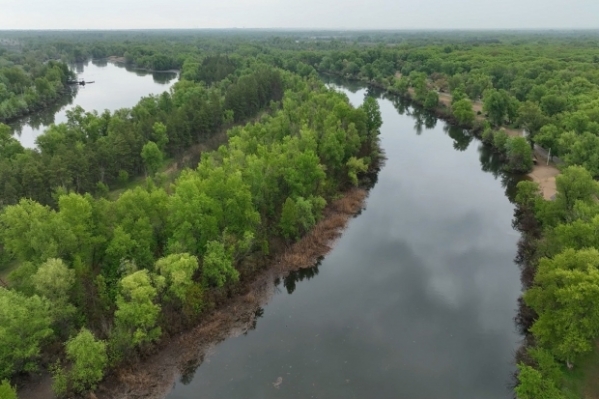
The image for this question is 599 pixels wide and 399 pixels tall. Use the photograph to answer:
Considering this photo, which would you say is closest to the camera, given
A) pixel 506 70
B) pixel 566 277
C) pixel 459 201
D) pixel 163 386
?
pixel 566 277

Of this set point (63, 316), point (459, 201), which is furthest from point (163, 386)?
point (459, 201)

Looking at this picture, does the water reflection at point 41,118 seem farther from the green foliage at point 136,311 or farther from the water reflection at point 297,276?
the green foliage at point 136,311

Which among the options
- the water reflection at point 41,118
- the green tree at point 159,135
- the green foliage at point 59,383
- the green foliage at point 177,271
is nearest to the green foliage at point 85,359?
the green foliage at point 59,383

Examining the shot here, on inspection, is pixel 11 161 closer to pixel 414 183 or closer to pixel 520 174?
pixel 414 183

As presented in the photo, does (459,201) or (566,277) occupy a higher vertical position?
(566,277)

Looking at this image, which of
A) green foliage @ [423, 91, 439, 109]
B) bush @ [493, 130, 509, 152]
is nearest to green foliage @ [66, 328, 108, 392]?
bush @ [493, 130, 509, 152]


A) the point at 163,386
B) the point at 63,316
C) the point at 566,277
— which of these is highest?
the point at 566,277

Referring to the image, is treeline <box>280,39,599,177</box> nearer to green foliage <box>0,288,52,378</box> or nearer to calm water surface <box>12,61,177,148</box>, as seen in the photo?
calm water surface <box>12,61,177,148</box>

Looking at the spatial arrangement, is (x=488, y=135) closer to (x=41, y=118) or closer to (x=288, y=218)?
(x=288, y=218)
